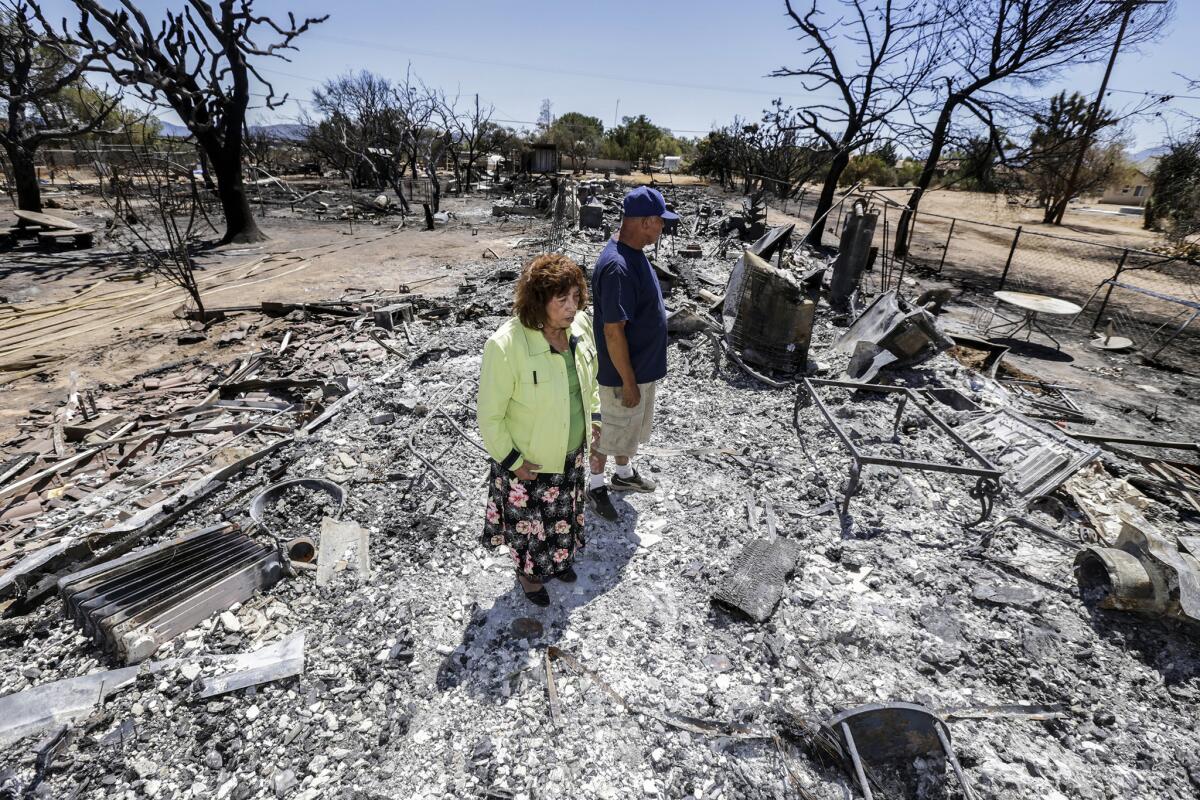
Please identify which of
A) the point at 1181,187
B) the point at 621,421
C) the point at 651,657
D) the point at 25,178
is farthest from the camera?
the point at 25,178

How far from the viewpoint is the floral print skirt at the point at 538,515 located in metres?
2.76

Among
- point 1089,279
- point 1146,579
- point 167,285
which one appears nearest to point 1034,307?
point 1146,579

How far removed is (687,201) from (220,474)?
25.3m

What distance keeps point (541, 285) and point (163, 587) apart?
2860mm

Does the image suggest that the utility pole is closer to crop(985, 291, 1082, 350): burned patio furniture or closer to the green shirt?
crop(985, 291, 1082, 350): burned patio furniture

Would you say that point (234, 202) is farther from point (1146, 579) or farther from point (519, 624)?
point (1146, 579)

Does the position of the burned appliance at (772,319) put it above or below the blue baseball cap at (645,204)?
below

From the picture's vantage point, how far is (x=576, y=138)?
44.6 meters

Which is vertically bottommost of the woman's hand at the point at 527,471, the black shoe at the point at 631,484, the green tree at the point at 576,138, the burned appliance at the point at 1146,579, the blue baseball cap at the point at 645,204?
the black shoe at the point at 631,484

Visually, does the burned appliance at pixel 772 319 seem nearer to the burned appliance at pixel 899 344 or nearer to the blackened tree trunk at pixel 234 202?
the burned appliance at pixel 899 344

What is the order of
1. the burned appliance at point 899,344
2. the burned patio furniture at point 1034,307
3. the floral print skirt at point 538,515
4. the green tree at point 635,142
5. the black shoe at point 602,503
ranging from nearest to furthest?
the floral print skirt at point 538,515
the black shoe at point 602,503
the burned appliance at point 899,344
the burned patio furniture at point 1034,307
the green tree at point 635,142

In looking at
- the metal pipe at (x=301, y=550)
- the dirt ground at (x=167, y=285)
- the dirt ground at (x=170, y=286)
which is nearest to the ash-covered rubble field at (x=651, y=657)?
the metal pipe at (x=301, y=550)

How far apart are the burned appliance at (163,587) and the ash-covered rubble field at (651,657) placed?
9 centimetres

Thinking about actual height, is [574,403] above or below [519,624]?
above
